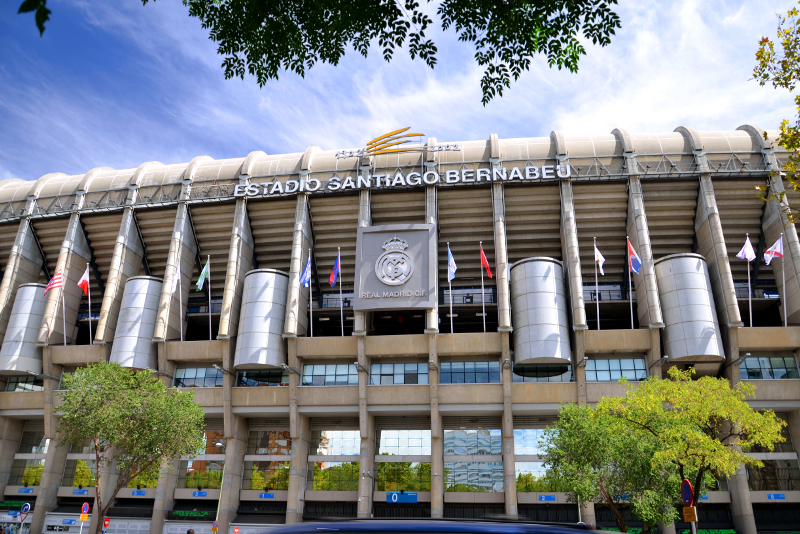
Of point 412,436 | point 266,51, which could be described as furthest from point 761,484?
point 266,51

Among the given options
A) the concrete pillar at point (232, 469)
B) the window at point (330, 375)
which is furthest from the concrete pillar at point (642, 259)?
the concrete pillar at point (232, 469)

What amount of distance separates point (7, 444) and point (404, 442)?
39.3 meters

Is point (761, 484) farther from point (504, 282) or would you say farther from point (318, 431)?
point (318, 431)

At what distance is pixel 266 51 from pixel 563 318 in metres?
39.1

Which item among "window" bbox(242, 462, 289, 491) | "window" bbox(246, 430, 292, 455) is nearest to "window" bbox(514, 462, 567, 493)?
"window" bbox(242, 462, 289, 491)

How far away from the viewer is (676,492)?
29.7 metres

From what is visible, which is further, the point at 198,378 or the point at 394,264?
the point at 198,378

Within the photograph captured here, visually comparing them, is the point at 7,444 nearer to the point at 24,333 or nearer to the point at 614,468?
the point at 24,333

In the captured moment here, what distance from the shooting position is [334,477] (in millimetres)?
48469

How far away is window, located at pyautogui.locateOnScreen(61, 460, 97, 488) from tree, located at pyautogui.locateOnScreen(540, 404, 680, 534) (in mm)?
43199

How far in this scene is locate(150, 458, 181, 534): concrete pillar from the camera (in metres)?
46.3

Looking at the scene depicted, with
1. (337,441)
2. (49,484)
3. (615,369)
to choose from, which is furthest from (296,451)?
(615,369)

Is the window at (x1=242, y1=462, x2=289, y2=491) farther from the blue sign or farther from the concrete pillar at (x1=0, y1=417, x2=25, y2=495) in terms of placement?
the concrete pillar at (x1=0, y1=417, x2=25, y2=495)

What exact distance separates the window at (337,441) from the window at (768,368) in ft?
107
